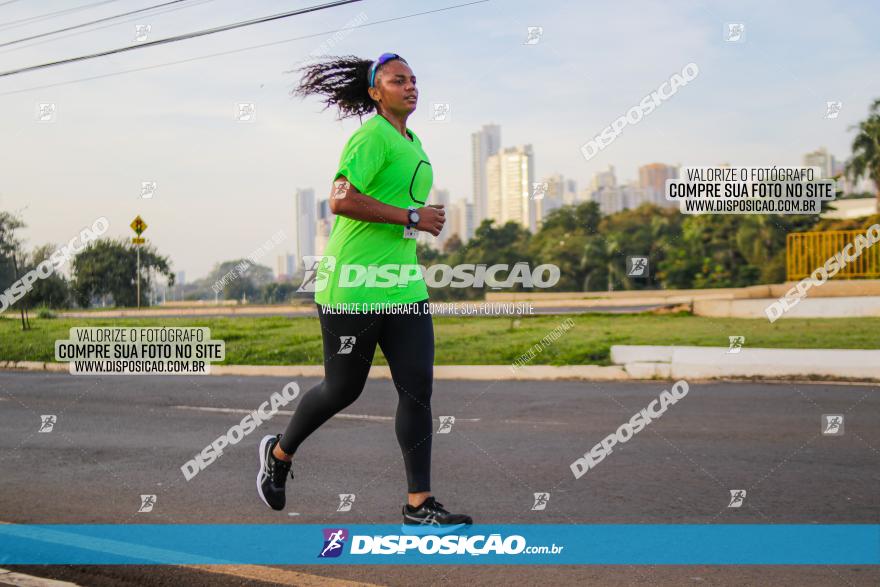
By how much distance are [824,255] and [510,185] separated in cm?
3082

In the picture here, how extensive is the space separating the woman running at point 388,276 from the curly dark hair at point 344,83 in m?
0.27

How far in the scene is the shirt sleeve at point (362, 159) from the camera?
145 inches

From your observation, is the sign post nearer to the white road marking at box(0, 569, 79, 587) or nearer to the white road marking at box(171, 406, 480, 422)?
the white road marking at box(171, 406, 480, 422)

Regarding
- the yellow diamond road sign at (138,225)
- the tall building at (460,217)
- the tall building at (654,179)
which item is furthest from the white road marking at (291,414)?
the tall building at (654,179)

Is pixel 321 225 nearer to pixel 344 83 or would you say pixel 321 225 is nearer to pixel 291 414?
pixel 291 414

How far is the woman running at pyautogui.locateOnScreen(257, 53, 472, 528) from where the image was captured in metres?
3.72

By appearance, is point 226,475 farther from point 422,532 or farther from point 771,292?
point 771,292

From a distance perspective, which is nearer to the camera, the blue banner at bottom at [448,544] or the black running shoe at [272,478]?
the blue banner at bottom at [448,544]

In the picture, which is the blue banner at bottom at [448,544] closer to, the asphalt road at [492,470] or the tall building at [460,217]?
the asphalt road at [492,470]

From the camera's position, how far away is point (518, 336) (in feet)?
54.2

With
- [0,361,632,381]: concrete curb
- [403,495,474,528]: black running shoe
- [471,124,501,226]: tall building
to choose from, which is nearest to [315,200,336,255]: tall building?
[0,361,632,381]: concrete curb

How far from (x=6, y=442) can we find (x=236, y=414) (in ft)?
6.61

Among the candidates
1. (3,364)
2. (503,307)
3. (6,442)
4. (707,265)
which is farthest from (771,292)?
(6,442)

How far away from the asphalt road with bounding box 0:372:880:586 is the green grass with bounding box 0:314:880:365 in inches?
141
